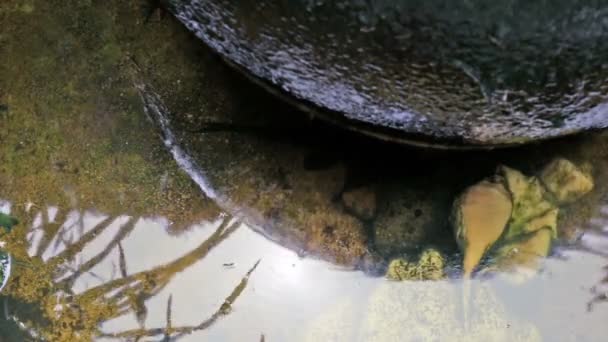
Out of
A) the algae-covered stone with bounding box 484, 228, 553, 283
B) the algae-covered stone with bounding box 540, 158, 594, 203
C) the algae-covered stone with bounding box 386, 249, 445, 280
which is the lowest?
the algae-covered stone with bounding box 386, 249, 445, 280

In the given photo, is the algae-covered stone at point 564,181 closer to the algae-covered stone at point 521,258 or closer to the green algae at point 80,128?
the algae-covered stone at point 521,258

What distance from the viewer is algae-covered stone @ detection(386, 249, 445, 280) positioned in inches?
51.9

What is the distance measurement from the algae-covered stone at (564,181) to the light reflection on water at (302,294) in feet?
0.30

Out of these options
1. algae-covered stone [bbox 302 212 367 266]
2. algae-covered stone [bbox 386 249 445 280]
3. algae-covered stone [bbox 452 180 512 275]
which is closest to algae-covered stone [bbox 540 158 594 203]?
algae-covered stone [bbox 452 180 512 275]

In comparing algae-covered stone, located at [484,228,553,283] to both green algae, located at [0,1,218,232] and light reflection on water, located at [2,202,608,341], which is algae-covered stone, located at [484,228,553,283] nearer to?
light reflection on water, located at [2,202,608,341]

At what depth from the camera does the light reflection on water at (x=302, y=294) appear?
50.7 inches

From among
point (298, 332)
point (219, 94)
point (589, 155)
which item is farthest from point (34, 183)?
point (589, 155)

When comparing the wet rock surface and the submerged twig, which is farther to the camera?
the submerged twig

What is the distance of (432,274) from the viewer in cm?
132

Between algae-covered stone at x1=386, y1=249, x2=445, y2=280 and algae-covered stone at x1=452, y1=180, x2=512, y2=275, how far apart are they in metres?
0.05

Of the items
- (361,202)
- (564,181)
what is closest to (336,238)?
(361,202)

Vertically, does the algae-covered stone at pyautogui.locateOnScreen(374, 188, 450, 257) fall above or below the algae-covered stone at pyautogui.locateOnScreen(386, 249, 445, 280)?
above

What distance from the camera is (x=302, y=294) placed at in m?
1.31

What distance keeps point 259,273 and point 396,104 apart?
0.46 metres
